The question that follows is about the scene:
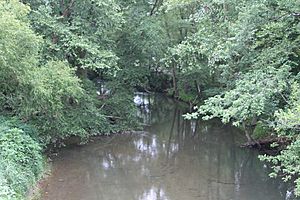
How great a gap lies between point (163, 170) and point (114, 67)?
5963mm

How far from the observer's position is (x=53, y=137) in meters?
16.1

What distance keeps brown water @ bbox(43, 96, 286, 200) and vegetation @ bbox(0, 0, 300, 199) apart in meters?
0.84

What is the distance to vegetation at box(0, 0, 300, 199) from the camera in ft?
35.4

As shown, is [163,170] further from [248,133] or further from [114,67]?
[114,67]

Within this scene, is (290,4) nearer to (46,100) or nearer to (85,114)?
(46,100)

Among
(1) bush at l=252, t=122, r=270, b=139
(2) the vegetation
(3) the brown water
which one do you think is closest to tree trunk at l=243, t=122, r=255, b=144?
(2) the vegetation

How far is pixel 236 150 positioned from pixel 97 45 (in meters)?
7.29

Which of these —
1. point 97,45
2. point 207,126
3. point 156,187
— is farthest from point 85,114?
point 207,126

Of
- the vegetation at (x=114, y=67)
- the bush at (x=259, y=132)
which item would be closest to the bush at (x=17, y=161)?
the vegetation at (x=114, y=67)

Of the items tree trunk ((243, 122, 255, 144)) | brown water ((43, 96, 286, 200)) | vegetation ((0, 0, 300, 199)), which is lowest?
brown water ((43, 96, 286, 200))

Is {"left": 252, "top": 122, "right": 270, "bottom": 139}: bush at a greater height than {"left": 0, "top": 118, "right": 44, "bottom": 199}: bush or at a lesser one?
greater

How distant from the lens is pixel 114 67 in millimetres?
18750

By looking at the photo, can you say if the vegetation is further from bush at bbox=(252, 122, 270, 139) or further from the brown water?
the brown water

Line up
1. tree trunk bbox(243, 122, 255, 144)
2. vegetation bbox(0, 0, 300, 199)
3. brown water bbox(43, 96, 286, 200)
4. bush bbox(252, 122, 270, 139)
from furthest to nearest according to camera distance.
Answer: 1. bush bbox(252, 122, 270, 139)
2. tree trunk bbox(243, 122, 255, 144)
3. brown water bbox(43, 96, 286, 200)
4. vegetation bbox(0, 0, 300, 199)
